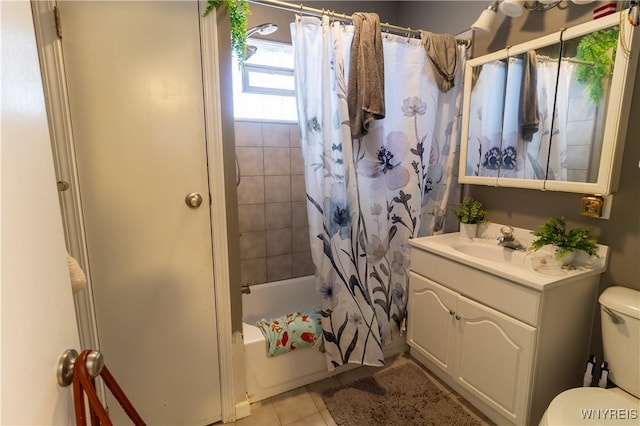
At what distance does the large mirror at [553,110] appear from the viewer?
1369mm

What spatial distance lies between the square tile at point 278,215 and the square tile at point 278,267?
0.25 m

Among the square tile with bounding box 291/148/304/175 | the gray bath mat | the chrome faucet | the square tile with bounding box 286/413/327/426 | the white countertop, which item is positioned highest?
the square tile with bounding box 291/148/304/175

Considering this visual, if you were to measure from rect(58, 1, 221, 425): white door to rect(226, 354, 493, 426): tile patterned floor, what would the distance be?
363 mm

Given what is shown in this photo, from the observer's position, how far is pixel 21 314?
18.6 inches

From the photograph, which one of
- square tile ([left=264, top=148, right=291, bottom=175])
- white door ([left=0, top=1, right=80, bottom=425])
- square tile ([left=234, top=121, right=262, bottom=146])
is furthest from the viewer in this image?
square tile ([left=264, top=148, right=291, bottom=175])

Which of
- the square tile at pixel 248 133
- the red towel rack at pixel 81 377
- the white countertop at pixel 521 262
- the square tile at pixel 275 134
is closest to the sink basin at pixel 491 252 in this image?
the white countertop at pixel 521 262

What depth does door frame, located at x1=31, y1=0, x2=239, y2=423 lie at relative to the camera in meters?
1.13

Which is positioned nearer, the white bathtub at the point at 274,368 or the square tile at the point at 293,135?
the white bathtub at the point at 274,368

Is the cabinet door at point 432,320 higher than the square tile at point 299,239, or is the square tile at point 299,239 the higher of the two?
the square tile at point 299,239

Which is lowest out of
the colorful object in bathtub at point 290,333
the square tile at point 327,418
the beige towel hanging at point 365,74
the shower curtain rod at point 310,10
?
the square tile at point 327,418

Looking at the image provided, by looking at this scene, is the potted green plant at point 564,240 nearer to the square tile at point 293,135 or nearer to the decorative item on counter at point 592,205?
the decorative item on counter at point 592,205

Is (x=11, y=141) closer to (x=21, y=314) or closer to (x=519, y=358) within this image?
(x=21, y=314)

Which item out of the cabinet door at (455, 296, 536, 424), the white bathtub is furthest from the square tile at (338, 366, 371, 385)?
the cabinet door at (455, 296, 536, 424)

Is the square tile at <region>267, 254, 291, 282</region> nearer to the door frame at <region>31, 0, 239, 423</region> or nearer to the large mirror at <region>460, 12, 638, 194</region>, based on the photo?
the door frame at <region>31, 0, 239, 423</region>
